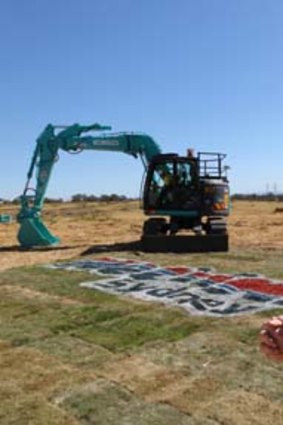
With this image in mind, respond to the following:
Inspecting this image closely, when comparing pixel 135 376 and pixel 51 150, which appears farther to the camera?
pixel 51 150

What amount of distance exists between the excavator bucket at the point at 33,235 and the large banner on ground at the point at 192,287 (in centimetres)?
710

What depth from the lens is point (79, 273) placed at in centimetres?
1424

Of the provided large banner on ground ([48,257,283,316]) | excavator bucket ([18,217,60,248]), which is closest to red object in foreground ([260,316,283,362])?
large banner on ground ([48,257,283,316])

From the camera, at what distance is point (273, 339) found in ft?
10.2

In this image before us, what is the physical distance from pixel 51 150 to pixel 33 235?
276cm

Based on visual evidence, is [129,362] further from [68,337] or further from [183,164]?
[183,164]

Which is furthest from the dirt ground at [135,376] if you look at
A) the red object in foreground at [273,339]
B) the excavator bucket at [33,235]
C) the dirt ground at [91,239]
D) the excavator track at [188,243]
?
the excavator bucket at [33,235]

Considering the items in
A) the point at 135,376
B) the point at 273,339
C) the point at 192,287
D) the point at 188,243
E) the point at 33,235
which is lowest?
the point at 135,376

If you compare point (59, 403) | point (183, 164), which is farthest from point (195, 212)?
point (59, 403)

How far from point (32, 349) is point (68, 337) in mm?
664

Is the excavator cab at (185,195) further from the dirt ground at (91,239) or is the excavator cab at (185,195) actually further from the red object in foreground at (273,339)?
the red object in foreground at (273,339)

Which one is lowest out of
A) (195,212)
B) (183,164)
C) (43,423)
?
(43,423)

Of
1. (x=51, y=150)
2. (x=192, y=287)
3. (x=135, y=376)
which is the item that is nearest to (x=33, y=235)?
(x=51, y=150)

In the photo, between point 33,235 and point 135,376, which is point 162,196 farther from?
point 135,376
